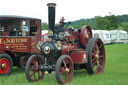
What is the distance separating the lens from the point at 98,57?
23.3 feet

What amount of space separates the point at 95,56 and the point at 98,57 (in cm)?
30

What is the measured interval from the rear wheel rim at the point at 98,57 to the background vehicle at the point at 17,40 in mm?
1932

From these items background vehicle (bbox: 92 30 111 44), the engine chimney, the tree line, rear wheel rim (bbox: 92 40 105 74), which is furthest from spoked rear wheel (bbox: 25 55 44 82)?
the tree line

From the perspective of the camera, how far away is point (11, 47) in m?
7.61

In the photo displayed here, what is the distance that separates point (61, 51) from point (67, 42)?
698 mm

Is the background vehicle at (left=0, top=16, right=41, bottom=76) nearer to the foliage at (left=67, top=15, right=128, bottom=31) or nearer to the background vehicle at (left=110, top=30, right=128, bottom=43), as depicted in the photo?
the background vehicle at (left=110, top=30, right=128, bottom=43)

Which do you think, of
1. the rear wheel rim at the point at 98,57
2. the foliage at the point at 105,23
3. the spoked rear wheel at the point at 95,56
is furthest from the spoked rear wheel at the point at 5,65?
the foliage at the point at 105,23

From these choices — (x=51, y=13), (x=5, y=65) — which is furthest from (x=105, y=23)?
(x=51, y=13)

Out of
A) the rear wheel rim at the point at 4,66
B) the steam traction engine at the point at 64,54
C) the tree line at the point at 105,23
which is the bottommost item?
the rear wheel rim at the point at 4,66

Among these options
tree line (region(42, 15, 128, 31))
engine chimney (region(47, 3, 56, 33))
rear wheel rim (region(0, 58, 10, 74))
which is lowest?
rear wheel rim (region(0, 58, 10, 74))

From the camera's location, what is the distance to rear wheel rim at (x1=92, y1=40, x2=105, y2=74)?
22.6ft

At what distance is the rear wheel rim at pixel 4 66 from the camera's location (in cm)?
690

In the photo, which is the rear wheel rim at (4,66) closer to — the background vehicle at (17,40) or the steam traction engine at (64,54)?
the background vehicle at (17,40)

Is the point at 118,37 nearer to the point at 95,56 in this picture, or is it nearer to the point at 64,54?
the point at 95,56
